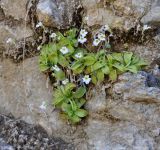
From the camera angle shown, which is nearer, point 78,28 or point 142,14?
point 142,14

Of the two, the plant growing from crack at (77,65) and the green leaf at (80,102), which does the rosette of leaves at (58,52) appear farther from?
the green leaf at (80,102)

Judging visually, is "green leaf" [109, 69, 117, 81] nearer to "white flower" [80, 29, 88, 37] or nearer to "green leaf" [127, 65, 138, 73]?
"green leaf" [127, 65, 138, 73]

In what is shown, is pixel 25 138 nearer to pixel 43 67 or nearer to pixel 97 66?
pixel 43 67

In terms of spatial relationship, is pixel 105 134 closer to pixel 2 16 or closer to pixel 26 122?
pixel 26 122

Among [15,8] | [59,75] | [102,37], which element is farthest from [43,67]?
[15,8]

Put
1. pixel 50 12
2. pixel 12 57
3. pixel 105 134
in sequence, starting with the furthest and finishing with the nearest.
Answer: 1. pixel 12 57
2. pixel 50 12
3. pixel 105 134

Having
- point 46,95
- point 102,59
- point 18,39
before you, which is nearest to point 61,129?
point 46,95
